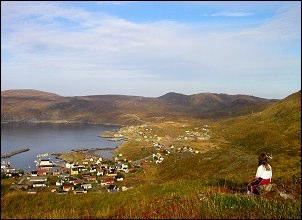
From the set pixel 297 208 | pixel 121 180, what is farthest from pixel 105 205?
pixel 121 180

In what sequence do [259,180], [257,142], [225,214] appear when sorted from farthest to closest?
[257,142] → [259,180] → [225,214]

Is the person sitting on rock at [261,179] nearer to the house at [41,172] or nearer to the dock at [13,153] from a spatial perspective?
the house at [41,172]

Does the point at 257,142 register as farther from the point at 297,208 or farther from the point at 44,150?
the point at 297,208

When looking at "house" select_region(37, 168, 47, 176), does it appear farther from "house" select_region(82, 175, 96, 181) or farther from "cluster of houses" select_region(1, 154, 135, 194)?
"house" select_region(82, 175, 96, 181)

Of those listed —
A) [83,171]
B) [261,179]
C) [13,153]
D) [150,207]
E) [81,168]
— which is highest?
[261,179]

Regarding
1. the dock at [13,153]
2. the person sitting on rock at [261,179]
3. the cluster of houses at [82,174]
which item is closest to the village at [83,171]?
the cluster of houses at [82,174]

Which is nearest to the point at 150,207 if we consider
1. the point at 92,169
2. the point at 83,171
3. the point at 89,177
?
the point at 89,177

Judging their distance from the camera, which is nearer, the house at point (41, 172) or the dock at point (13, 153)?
the house at point (41, 172)

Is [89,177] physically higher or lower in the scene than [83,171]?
higher

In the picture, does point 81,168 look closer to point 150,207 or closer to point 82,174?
point 82,174

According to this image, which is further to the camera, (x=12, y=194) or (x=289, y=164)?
(x=289, y=164)

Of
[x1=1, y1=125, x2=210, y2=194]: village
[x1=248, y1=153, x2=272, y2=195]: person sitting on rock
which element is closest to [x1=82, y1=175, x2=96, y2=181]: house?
[x1=1, y1=125, x2=210, y2=194]: village
